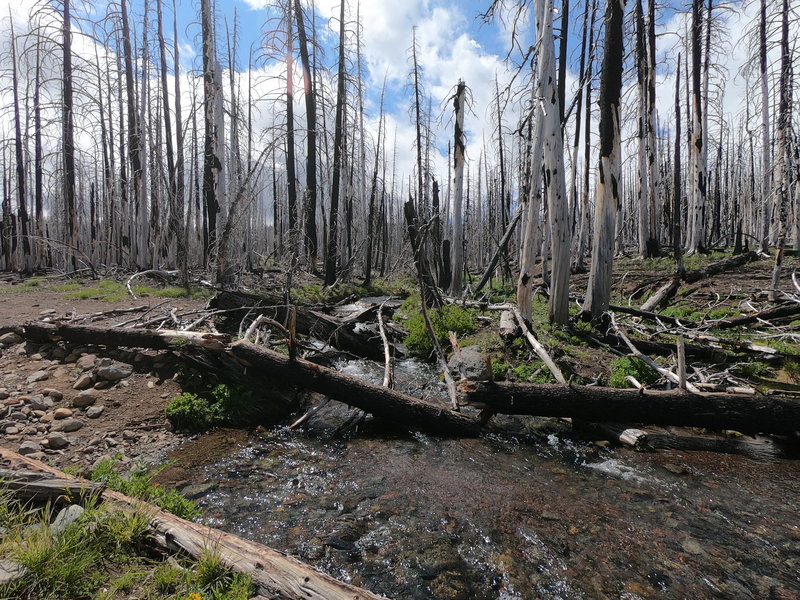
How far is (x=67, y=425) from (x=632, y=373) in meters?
7.23

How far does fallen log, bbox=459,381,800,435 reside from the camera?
4004 mm

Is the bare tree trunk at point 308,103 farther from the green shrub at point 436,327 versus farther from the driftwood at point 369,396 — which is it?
the driftwood at point 369,396

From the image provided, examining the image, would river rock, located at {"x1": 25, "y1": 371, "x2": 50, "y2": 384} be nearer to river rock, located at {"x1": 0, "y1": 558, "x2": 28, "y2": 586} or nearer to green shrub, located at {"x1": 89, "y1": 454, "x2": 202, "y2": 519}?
green shrub, located at {"x1": 89, "y1": 454, "x2": 202, "y2": 519}

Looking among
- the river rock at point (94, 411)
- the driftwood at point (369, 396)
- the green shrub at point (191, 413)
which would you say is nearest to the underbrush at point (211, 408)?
the green shrub at point (191, 413)

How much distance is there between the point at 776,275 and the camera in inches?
311

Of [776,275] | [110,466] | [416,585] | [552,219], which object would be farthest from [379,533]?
[776,275]

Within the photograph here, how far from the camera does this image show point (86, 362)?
5609 millimetres

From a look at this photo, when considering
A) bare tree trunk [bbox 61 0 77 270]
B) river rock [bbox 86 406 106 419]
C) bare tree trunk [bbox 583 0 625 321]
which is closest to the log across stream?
river rock [bbox 86 406 106 419]

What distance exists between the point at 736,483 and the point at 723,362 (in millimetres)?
2589

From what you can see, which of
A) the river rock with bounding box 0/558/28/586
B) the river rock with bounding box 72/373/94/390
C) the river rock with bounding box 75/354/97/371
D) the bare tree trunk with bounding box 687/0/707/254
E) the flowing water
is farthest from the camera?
the bare tree trunk with bounding box 687/0/707/254

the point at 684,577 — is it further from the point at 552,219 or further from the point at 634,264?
the point at 634,264

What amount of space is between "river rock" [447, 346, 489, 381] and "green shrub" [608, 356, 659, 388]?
6.16 ft

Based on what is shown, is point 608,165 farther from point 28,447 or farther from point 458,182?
point 28,447

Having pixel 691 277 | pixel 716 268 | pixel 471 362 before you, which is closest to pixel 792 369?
pixel 471 362
